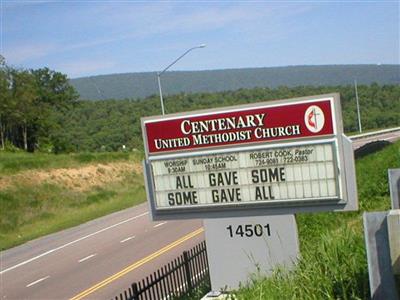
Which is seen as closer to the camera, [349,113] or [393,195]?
[393,195]

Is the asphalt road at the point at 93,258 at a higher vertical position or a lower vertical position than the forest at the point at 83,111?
lower

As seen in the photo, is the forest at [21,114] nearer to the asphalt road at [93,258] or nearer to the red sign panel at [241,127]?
the asphalt road at [93,258]

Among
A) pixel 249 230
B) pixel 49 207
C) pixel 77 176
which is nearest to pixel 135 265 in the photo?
pixel 249 230

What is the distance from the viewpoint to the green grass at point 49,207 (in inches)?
1089

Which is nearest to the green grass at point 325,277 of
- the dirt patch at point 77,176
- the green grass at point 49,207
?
the green grass at point 49,207

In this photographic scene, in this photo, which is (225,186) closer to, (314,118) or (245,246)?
(245,246)

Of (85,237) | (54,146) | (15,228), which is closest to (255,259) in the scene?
(85,237)

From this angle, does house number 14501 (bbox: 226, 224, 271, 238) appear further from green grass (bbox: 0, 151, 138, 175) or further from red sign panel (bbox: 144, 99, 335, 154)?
green grass (bbox: 0, 151, 138, 175)

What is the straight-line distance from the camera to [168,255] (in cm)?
1856

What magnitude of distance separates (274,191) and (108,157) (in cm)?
3325

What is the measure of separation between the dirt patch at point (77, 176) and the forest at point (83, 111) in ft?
53.3

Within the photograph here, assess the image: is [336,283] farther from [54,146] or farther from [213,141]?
[54,146]

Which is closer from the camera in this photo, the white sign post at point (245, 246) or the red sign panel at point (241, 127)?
the red sign panel at point (241, 127)

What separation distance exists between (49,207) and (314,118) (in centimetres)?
2398
